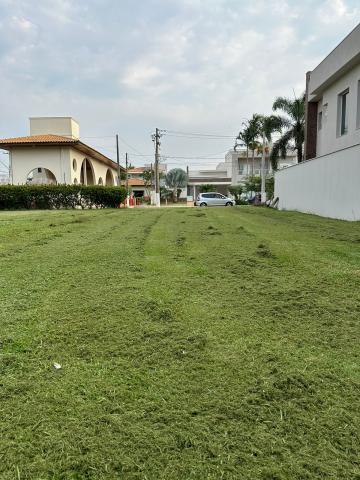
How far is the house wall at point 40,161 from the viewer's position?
99.8ft

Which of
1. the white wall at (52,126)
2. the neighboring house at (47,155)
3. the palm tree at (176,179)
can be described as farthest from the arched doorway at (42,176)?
the palm tree at (176,179)

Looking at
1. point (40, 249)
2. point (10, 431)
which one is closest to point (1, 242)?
point (40, 249)

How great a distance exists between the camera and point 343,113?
57.8 ft

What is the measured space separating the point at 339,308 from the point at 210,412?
194cm

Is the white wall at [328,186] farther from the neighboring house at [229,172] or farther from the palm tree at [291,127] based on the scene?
the neighboring house at [229,172]

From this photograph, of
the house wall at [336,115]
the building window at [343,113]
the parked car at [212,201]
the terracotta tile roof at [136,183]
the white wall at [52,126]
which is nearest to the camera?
the house wall at [336,115]

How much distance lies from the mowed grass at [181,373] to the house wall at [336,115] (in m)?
12.7

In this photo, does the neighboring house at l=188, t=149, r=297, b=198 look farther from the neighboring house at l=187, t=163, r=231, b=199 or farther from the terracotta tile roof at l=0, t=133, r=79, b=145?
the terracotta tile roof at l=0, t=133, r=79, b=145

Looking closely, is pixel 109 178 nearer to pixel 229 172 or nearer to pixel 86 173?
pixel 86 173

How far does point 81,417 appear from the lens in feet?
A: 7.05

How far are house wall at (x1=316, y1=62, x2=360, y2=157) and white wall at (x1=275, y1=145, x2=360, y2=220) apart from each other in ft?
5.38

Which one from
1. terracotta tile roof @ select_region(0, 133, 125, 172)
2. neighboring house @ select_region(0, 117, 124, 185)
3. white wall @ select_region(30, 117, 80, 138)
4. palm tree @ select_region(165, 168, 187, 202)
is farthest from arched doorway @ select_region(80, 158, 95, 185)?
palm tree @ select_region(165, 168, 187, 202)

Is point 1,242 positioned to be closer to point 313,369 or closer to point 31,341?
point 31,341

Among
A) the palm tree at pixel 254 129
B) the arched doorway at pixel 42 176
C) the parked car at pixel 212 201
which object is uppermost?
the palm tree at pixel 254 129
